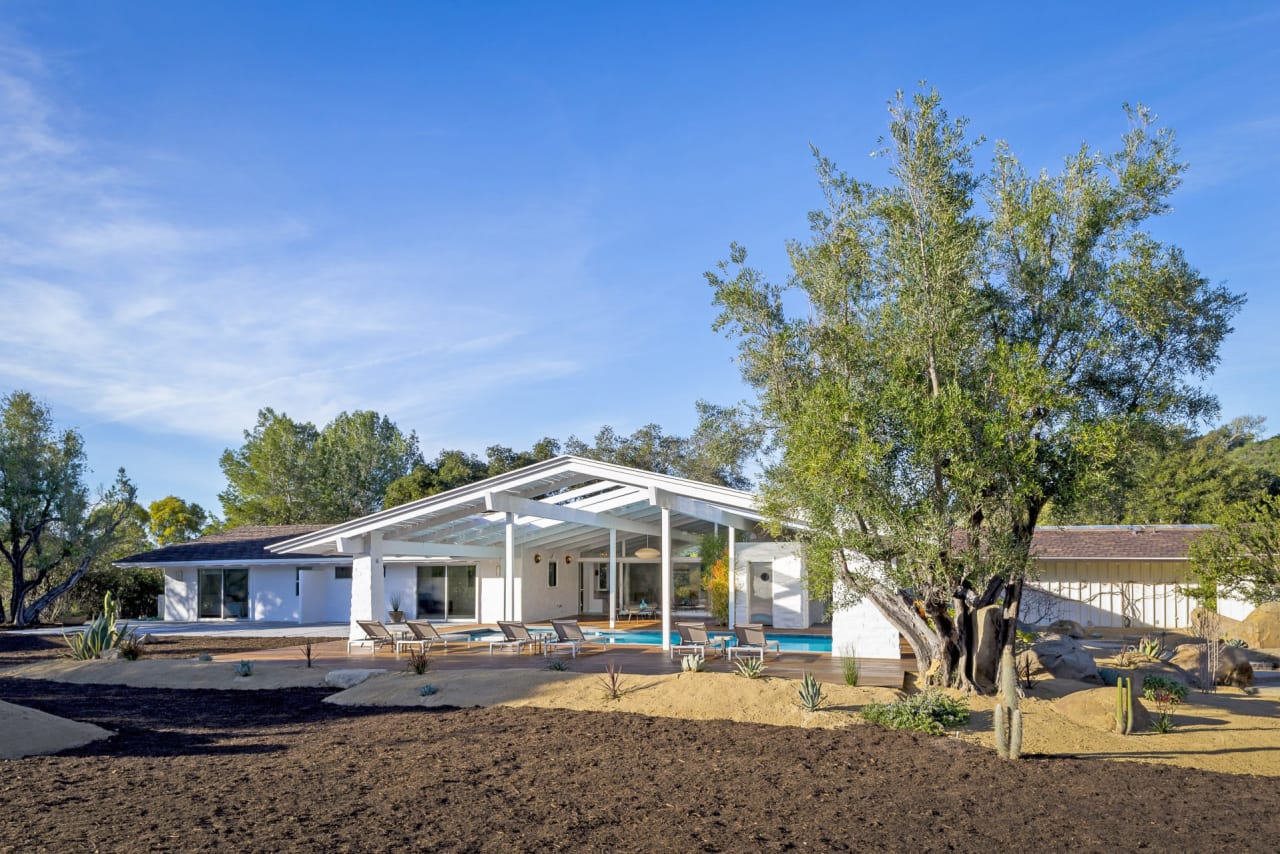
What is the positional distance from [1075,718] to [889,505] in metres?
3.19

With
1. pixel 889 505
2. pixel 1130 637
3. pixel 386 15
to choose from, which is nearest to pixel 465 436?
pixel 1130 637

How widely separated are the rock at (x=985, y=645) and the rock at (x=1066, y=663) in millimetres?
1963

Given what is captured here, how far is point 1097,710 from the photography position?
11.2m

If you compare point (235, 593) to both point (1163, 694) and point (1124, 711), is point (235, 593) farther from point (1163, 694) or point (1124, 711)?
point (1124, 711)

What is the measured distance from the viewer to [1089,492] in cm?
1184

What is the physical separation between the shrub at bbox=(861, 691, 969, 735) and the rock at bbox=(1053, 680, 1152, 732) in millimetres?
1297

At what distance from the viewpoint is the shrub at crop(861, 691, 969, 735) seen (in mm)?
10781

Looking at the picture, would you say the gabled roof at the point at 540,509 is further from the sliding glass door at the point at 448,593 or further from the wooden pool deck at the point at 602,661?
the wooden pool deck at the point at 602,661

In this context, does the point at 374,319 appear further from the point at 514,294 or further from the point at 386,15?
the point at 386,15

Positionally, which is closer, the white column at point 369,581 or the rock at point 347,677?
the rock at point 347,677

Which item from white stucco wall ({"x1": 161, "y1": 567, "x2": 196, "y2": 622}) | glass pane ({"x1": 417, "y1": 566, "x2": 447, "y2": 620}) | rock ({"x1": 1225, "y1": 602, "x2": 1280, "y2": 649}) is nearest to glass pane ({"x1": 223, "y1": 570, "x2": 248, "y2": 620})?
white stucco wall ({"x1": 161, "y1": 567, "x2": 196, "y2": 622})

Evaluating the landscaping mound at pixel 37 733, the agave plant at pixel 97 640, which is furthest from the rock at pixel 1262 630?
the agave plant at pixel 97 640

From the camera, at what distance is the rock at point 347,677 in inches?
584

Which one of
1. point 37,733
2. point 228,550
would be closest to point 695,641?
point 37,733
